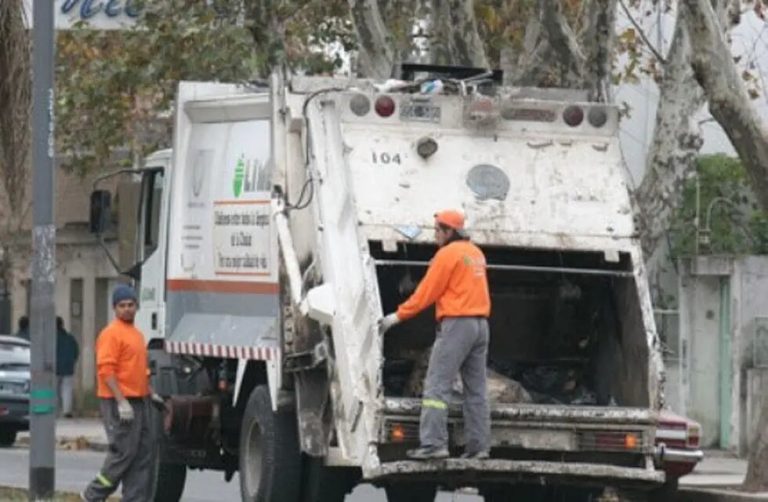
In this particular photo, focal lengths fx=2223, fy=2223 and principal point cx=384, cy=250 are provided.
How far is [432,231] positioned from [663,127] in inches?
257

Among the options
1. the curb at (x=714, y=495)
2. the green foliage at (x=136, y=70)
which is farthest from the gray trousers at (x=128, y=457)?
the green foliage at (x=136, y=70)

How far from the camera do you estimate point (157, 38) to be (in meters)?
23.9

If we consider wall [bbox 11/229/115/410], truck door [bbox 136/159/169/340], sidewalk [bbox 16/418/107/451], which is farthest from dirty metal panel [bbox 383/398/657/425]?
wall [bbox 11/229/115/410]

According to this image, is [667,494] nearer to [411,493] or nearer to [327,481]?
[411,493]

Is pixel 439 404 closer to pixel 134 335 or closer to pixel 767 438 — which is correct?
pixel 134 335

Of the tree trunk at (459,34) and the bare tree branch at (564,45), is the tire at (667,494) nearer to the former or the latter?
the bare tree branch at (564,45)

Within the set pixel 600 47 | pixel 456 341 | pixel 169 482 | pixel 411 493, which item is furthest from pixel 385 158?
pixel 600 47

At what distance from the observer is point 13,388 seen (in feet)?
90.6

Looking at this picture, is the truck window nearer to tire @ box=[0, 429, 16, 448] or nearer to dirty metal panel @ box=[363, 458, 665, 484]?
dirty metal panel @ box=[363, 458, 665, 484]

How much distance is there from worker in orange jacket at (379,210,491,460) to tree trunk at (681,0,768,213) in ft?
13.1

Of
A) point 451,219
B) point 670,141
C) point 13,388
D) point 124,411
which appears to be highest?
point 670,141

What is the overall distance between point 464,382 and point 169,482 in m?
4.68

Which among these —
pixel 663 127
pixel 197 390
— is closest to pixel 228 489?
pixel 197 390

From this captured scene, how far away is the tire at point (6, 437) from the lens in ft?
94.0
